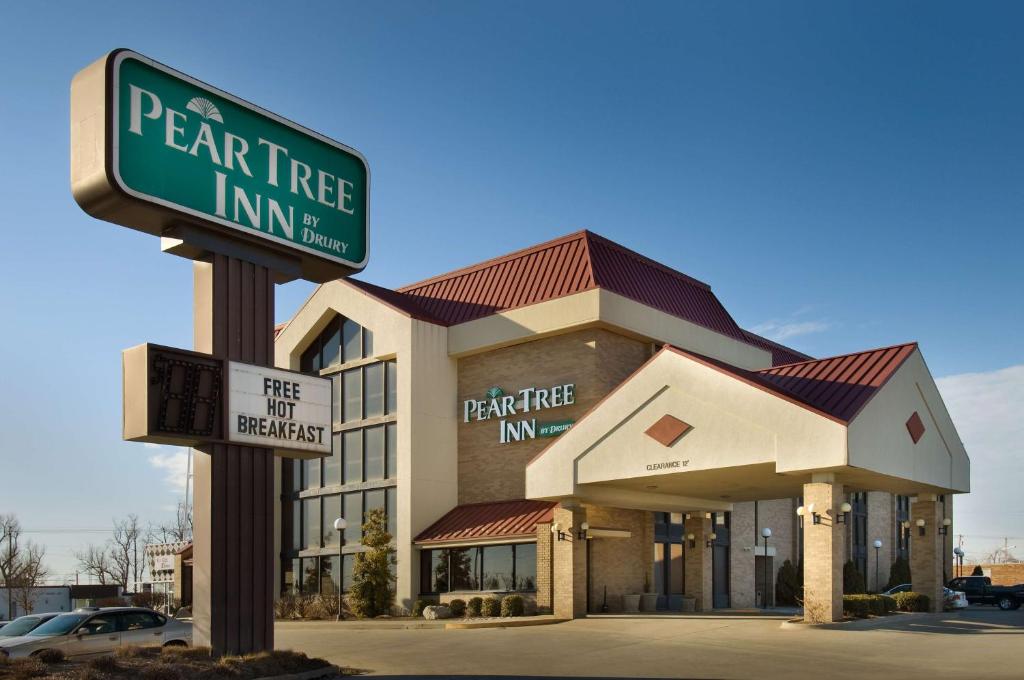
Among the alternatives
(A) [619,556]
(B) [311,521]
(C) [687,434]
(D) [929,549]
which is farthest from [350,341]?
(D) [929,549]

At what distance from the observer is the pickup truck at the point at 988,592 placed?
42.7 meters

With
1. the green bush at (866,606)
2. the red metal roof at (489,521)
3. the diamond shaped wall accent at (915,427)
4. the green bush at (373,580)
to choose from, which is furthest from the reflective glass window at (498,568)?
the diamond shaped wall accent at (915,427)

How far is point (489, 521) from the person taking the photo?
1389 inches

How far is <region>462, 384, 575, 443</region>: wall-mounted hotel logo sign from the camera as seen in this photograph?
35250 mm

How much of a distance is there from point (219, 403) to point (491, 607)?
1592 cm

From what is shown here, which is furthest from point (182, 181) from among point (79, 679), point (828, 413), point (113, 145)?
point (828, 413)

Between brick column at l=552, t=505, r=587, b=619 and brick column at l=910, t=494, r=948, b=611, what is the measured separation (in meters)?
10.3

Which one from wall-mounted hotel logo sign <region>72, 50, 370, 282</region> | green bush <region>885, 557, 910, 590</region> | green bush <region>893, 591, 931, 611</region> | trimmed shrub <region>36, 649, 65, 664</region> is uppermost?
wall-mounted hotel logo sign <region>72, 50, 370, 282</region>

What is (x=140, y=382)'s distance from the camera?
17359 mm

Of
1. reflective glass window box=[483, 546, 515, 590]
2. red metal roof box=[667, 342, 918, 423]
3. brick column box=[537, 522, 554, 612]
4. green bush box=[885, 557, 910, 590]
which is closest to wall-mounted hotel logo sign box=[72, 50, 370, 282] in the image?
red metal roof box=[667, 342, 918, 423]

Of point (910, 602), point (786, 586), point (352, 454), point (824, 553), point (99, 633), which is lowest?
point (786, 586)

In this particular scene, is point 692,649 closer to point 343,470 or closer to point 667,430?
point 667,430

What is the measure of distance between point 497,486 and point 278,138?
1947cm

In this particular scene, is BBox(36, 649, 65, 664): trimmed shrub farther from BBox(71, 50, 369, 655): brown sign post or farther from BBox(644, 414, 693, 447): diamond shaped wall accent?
BBox(644, 414, 693, 447): diamond shaped wall accent
